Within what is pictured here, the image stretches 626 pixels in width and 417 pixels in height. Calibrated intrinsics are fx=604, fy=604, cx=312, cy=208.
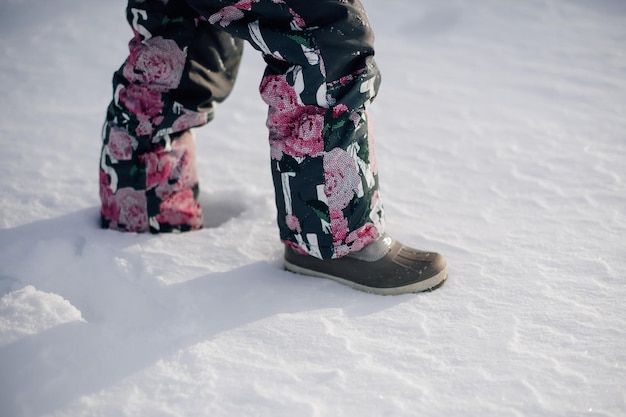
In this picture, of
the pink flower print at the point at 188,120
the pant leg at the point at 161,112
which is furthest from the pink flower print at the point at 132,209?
the pink flower print at the point at 188,120

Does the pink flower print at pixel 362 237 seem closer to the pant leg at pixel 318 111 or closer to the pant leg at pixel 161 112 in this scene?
the pant leg at pixel 318 111

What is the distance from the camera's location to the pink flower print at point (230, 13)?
1203 mm

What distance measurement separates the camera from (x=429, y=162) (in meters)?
2.00

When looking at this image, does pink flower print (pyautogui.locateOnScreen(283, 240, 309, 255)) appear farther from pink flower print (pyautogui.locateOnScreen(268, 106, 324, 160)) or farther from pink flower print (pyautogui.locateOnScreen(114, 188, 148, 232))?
pink flower print (pyautogui.locateOnScreen(114, 188, 148, 232))

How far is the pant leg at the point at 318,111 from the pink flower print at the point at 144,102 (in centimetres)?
28

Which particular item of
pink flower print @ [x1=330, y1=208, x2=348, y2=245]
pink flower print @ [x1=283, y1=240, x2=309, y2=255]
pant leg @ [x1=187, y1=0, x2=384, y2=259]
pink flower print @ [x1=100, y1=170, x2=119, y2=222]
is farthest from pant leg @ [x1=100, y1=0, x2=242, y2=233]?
pink flower print @ [x1=330, y1=208, x2=348, y2=245]

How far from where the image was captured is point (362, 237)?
1.36m

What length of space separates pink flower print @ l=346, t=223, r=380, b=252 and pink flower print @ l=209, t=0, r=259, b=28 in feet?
1.71

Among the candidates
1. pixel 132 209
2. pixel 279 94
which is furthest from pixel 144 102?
pixel 279 94

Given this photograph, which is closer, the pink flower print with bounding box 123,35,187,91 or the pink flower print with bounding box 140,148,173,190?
the pink flower print with bounding box 123,35,187,91

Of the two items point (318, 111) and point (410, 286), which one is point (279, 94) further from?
point (410, 286)

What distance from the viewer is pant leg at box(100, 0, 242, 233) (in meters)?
1.42

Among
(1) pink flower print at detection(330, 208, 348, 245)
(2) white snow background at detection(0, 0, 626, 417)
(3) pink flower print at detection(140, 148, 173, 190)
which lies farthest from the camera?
(3) pink flower print at detection(140, 148, 173, 190)

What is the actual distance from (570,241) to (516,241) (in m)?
0.14
